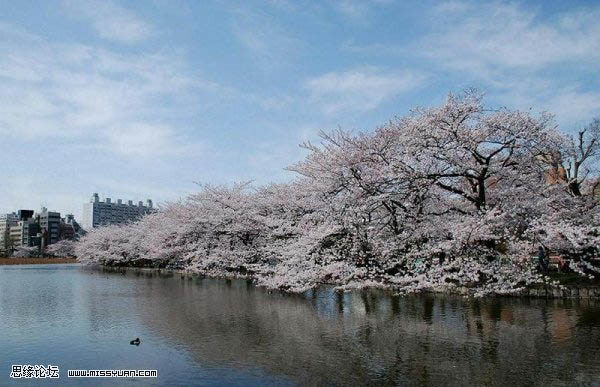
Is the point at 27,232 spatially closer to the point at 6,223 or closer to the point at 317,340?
the point at 6,223

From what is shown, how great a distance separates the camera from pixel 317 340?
11383mm

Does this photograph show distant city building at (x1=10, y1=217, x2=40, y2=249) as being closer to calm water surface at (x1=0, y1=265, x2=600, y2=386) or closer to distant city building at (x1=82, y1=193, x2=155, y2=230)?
distant city building at (x1=82, y1=193, x2=155, y2=230)

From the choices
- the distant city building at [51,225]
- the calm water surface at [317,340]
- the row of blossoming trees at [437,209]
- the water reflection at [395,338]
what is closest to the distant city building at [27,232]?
the distant city building at [51,225]

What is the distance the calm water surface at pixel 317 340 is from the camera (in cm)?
847

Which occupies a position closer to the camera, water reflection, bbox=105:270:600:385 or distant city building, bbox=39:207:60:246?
water reflection, bbox=105:270:600:385

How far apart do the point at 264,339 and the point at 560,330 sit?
23.4 feet

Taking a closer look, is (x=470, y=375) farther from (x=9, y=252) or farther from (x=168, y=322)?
(x=9, y=252)

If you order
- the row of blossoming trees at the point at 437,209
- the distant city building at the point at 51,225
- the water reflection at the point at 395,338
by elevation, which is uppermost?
the distant city building at the point at 51,225

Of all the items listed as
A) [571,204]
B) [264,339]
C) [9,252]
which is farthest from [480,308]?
[9,252]

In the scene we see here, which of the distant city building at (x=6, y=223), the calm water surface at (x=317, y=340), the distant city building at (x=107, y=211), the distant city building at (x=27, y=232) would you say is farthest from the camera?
the distant city building at (x=107, y=211)

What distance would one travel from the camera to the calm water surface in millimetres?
8469

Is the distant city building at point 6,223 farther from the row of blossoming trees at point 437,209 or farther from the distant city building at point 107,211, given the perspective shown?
the row of blossoming trees at point 437,209

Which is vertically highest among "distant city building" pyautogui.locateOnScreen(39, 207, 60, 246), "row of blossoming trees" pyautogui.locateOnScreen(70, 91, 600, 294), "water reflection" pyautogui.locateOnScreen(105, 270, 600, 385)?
"distant city building" pyautogui.locateOnScreen(39, 207, 60, 246)

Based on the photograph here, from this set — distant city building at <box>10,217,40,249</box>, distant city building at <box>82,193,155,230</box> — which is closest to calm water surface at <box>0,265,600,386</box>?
distant city building at <box>10,217,40,249</box>
